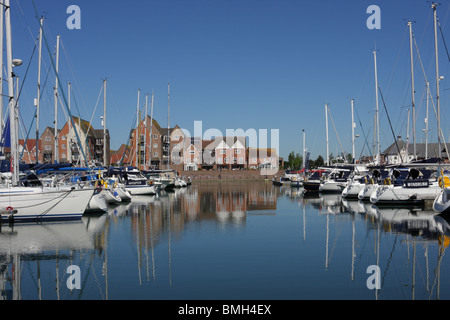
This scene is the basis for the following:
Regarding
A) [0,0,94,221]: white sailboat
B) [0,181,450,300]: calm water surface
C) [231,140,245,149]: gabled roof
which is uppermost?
[231,140,245,149]: gabled roof

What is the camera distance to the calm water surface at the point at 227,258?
Answer: 11.9m

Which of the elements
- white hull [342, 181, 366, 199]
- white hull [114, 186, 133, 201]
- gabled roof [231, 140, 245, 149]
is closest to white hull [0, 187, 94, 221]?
white hull [114, 186, 133, 201]

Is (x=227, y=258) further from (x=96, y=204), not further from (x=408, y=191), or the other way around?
(x=408, y=191)

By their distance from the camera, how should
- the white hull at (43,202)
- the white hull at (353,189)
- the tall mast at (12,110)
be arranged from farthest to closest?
the white hull at (353,189) < the tall mast at (12,110) < the white hull at (43,202)

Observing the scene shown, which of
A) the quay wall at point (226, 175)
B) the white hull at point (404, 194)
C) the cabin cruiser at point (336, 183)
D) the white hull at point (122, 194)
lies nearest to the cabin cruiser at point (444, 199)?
the white hull at point (404, 194)

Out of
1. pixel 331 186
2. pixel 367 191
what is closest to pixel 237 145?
pixel 331 186

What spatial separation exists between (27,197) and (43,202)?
834 mm

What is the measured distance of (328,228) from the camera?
23.6 m

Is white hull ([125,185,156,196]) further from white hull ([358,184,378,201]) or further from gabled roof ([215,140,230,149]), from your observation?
gabled roof ([215,140,230,149])

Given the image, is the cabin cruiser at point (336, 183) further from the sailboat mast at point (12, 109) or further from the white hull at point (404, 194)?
the sailboat mast at point (12, 109)

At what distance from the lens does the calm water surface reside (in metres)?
11.9

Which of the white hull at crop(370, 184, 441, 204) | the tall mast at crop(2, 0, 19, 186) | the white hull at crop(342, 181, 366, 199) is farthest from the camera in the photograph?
the white hull at crop(342, 181, 366, 199)

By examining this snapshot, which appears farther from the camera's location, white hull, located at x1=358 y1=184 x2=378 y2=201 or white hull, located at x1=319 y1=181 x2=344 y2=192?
white hull, located at x1=319 y1=181 x2=344 y2=192
